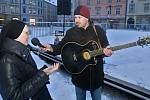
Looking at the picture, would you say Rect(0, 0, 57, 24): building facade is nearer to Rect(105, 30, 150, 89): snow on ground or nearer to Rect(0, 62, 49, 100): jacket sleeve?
Rect(105, 30, 150, 89): snow on ground

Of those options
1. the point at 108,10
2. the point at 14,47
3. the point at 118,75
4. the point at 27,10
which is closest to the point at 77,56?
the point at 14,47

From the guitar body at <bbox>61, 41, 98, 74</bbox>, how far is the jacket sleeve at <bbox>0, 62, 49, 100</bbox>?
138 centimetres

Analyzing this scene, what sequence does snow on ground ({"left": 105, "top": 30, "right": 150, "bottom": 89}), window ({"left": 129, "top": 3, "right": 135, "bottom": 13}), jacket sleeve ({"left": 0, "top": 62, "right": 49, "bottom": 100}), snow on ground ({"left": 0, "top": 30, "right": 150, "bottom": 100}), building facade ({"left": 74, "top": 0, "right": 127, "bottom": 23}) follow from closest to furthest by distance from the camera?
jacket sleeve ({"left": 0, "top": 62, "right": 49, "bottom": 100}), snow on ground ({"left": 0, "top": 30, "right": 150, "bottom": 100}), snow on ground ({"left": 105, "top": 30, "right": 150, "bottom": 89}), window ({"left": 129, "top": 3, "right": 135, "bottom": 13}), building facade ({"left": 74, "top": 0, "right": 127, "bottom": 23})

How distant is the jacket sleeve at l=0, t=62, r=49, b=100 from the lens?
7.93ft

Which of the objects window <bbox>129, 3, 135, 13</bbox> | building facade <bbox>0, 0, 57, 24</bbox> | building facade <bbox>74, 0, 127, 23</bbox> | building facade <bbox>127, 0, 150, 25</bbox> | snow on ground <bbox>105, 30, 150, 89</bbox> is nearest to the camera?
snow on ground <bbox>105, 30, 150, 89</bbox>

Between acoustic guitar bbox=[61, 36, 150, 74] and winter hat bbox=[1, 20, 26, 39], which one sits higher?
winter hat bbox=[1, 20, 26, 39]

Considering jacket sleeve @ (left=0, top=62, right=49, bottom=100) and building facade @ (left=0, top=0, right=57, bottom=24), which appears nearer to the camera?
jacket sleeve @ (left=0, top=62, right=49, bottom=100)

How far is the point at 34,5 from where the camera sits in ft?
280

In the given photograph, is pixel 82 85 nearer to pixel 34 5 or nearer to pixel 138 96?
pixel 138 96

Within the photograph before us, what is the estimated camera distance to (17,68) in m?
2.54

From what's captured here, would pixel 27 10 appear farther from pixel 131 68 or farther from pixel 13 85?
pixel 13 85

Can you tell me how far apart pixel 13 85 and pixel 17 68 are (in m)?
0.17

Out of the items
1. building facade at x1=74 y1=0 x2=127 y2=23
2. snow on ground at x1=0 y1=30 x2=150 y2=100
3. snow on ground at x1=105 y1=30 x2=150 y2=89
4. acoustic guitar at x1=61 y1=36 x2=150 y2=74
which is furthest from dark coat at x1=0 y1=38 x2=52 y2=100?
building facade at x1=74 y1=0 x2=127 y2=23

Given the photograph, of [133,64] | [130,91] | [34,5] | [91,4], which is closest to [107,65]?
[133,64]
